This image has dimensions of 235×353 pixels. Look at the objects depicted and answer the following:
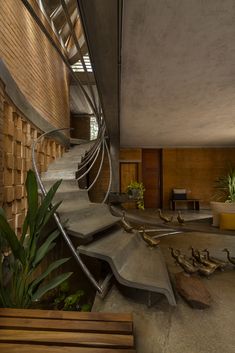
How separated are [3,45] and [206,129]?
4290mm

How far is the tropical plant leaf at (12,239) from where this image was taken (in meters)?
1.25

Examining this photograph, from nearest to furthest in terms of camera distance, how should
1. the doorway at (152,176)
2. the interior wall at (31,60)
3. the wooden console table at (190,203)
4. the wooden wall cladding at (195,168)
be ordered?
1. the interior wall at (31,60)
2. the wooden console table at (190,203)
3. the wooden wall cladding at (195,168)
4. the doorway at (152,176)

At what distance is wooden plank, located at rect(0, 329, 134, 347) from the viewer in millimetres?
1089

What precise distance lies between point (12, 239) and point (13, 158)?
1.16 m

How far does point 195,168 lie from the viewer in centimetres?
850

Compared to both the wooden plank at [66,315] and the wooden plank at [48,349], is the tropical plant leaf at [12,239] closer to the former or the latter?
the wooden plank at [66,315]

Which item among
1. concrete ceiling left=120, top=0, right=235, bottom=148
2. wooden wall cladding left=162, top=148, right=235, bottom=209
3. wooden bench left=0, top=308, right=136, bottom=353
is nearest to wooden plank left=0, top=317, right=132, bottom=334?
wooden bench left=0, top=308, right=136, bottom=353

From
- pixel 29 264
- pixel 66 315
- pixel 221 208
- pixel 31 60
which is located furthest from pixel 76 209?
pixel 221 208

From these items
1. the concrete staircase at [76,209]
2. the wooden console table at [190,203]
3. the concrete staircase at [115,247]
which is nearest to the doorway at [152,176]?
the wooden console table at [190,203]

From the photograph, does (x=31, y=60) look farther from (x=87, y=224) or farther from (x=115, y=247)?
(x=115, y=247)

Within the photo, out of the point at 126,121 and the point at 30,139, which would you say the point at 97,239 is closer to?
the point at 30,139

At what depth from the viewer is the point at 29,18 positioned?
3.19 m

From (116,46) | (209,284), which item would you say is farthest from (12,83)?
(209,284)

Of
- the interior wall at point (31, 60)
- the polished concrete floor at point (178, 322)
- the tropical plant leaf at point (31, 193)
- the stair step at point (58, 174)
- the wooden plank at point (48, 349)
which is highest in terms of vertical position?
the interior wall at point (31, 60)
